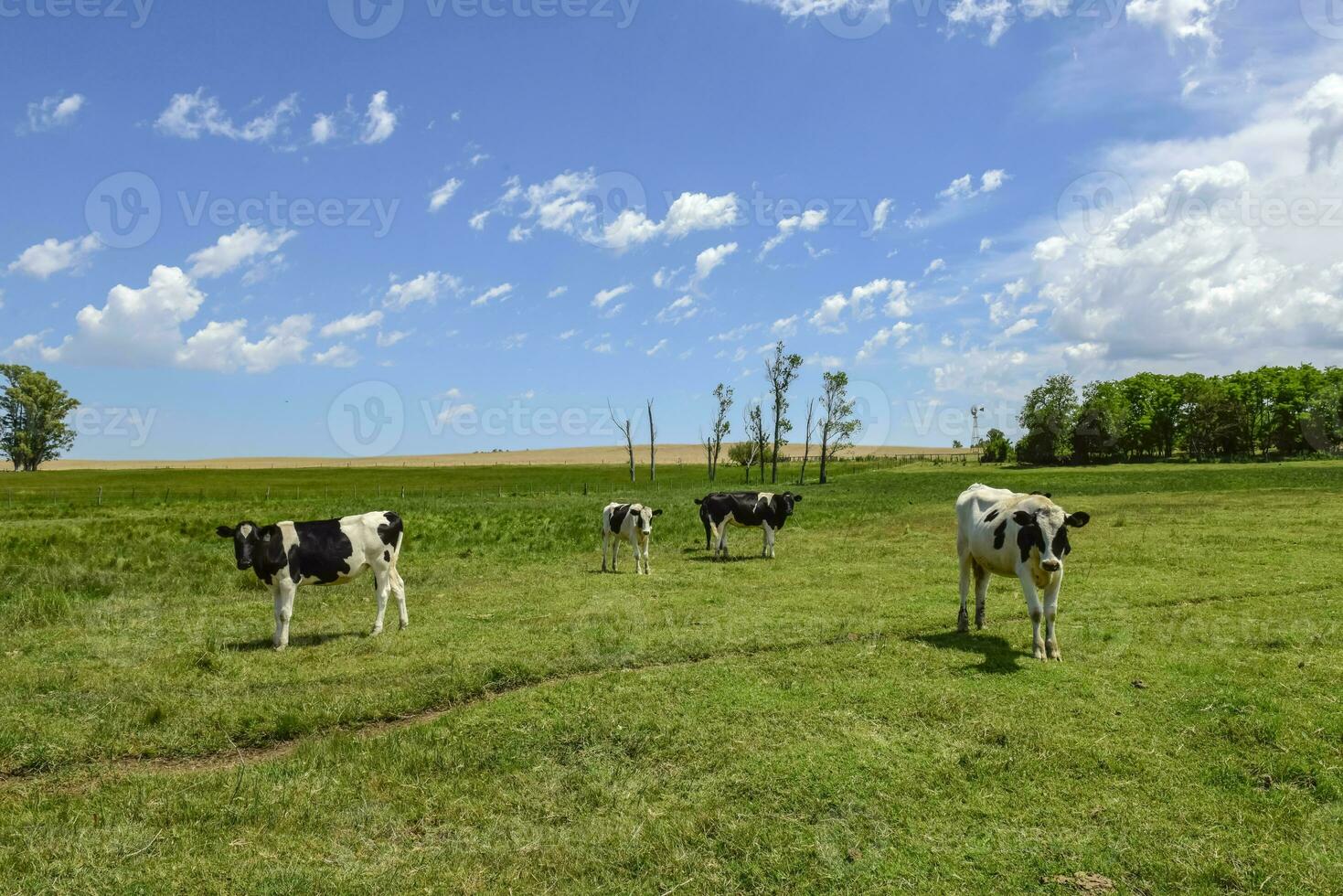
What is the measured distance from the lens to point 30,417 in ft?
337

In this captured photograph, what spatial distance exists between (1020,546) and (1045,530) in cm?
48

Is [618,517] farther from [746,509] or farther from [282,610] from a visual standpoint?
[282,610]

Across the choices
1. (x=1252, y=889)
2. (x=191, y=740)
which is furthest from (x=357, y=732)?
(x=1252, y=889)

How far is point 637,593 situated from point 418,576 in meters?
6.02

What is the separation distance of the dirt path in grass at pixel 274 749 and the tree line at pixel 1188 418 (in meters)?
106

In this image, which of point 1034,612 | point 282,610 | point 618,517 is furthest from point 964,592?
point 282,610

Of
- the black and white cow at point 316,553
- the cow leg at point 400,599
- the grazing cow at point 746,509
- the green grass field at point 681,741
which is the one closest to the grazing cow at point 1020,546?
the green grass field at point 681,741

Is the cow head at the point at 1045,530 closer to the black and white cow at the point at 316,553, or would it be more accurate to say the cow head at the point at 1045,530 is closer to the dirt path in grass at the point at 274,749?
the dirt path in grass at the point at 274,749

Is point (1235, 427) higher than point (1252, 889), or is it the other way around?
point (1235, 427)

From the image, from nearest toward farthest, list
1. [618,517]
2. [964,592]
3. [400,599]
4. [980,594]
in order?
[964,592]
[980,594]
[400,599]
[618,517]

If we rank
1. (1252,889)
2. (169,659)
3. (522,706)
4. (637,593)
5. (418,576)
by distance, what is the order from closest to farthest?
(1252,889) → (522,706) → (169,659) → (637,593) → (418,576)

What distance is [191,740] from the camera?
25.9 ft

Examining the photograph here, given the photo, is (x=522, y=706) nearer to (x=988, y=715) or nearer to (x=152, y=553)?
(x=988, y=715)

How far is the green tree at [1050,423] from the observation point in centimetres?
10219
